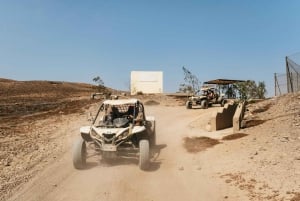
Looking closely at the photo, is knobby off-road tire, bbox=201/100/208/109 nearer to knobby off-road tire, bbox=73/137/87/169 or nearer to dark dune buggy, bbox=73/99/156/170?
dark dune buggy, bbox=73/99/156/170

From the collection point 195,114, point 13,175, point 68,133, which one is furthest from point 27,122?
point 13,175

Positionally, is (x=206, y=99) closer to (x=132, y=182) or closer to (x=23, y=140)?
(x=23, y=140)

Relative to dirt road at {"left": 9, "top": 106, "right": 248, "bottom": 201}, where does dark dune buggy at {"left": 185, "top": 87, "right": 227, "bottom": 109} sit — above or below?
above

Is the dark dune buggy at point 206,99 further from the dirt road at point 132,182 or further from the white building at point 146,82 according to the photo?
the dirt road at point 132,182

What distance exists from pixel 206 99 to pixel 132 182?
75.6ft

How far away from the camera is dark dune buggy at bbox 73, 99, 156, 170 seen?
11.9m

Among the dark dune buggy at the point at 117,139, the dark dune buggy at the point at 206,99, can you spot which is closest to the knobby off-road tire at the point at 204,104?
the dark dune buggy at the point at 206,99

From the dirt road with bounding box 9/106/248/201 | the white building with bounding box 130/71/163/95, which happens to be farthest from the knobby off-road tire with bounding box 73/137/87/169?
the white building with bounding box 130/71/163/95

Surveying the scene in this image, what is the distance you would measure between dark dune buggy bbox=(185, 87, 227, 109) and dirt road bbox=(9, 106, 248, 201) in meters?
17.8

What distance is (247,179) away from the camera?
10219mm

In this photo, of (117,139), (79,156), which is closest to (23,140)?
(79,156)

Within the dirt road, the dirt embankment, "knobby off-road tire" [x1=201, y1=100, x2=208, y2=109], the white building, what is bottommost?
the dirt road

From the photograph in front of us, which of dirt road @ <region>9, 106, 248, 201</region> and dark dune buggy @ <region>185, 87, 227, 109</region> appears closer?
dirt road @ <region>9, 106, 248, 201</region>

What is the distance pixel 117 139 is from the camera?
1223 centimetres
